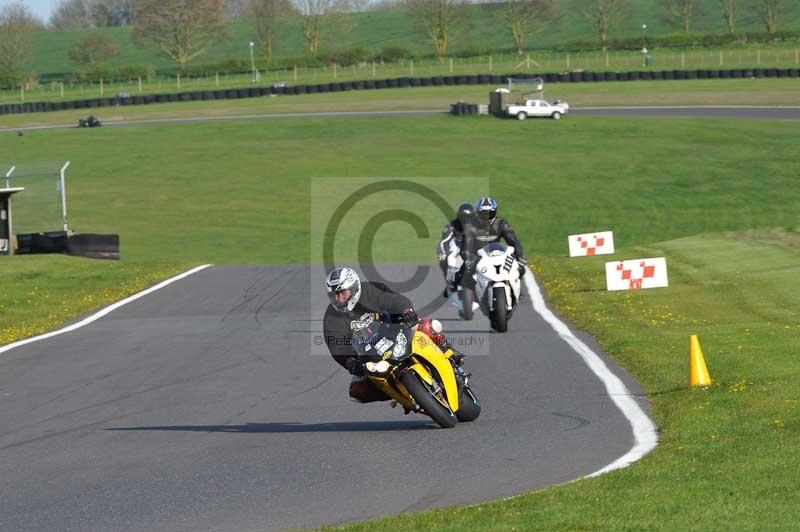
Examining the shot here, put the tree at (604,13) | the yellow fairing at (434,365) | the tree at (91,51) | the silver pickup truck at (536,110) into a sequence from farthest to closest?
1. the tree at (91,51)
2. the tree at (604,13)
3. the silver pickup truck at (536,110)
4. the yellow fairing at (434,365)

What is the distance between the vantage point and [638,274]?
2111cm

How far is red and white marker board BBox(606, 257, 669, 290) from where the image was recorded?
21000mm

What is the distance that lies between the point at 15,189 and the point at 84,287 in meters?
6.73

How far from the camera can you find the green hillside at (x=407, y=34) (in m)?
126

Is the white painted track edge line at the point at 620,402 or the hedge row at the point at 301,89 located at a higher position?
the hedge row at the point at 301,89

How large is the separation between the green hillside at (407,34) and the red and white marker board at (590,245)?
9079cm

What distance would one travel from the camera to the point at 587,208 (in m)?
40.9

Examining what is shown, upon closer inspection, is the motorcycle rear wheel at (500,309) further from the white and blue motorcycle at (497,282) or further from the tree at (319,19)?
the tree at (319,19)

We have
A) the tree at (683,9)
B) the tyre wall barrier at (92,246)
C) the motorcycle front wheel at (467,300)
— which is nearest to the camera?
the motorcycle front wheel at (467,300)

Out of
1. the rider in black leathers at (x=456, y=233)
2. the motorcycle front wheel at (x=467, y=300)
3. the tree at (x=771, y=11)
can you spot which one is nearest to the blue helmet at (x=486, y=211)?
the rider in black leathers at (x=456, y=233)

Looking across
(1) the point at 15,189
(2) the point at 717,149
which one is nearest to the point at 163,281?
(1) the point at 15,189

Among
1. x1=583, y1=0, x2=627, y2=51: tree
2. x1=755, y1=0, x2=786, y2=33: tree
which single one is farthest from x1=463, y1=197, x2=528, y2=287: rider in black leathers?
x1=755, y1=0, x2=786, y2=33: tree

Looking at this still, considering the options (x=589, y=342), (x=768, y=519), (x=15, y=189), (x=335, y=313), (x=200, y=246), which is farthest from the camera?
(x=200, y=246)

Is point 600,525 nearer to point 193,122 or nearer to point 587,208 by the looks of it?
point 587,208
